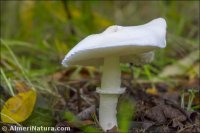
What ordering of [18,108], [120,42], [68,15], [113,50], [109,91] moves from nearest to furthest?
[120,42] → [113,50] → [109,91] → [18,108] → [68,15]

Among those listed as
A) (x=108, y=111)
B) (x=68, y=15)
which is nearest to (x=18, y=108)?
(x=108, y=111)

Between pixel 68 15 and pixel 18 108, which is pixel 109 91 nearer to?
pixel 18 108

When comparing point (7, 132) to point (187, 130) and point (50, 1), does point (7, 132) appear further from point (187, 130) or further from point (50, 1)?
point (50, 1)

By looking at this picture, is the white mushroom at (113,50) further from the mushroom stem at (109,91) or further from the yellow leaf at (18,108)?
the yellow leaf at (18,108)

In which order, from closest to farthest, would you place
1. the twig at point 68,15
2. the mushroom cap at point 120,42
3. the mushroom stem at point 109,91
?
the mushroom cap at point 120,42, the mushroom stem at point 109,91, the twig at point 68,15

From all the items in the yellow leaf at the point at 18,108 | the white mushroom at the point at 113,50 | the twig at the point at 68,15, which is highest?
the twig at the point at 68,15

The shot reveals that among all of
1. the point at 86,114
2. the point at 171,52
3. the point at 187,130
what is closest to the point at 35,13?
the point at 171,52

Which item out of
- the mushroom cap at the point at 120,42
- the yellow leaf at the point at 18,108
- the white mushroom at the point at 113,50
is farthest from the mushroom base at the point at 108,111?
the yellow leaf at the point at 18,108
